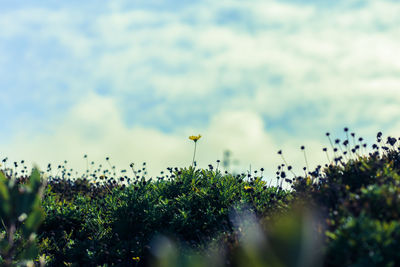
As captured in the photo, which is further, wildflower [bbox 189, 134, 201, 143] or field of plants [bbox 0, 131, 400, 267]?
wildflower [bbox 189, 134, 201, 143]

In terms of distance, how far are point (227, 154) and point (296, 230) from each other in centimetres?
1171

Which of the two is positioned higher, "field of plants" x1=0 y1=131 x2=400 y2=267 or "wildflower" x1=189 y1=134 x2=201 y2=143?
"wildflower" x1=189 y1=134 x2=201 y2=143

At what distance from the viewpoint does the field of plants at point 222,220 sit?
2895 millimetres

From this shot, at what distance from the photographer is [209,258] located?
169 inches

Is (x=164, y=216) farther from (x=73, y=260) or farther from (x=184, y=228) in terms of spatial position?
(x=73, y=260)

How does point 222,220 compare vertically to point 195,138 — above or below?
below

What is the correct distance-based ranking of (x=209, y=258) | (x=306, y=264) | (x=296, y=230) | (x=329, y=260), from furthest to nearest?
(x=209, y=258) → (x=329, y=260) → (x=306, y=264) → (x=296, y=230)

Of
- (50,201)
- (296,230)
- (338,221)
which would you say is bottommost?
(296,230)

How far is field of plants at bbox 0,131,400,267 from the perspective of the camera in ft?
9.50

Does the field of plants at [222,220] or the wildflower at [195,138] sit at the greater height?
the wildflower at [195,138]

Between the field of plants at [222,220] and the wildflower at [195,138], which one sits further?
the wildflower at [195,138]

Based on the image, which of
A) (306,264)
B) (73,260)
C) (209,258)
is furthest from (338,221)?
(73,260)

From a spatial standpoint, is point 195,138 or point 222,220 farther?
point 195,138

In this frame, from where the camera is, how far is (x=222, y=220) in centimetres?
603
